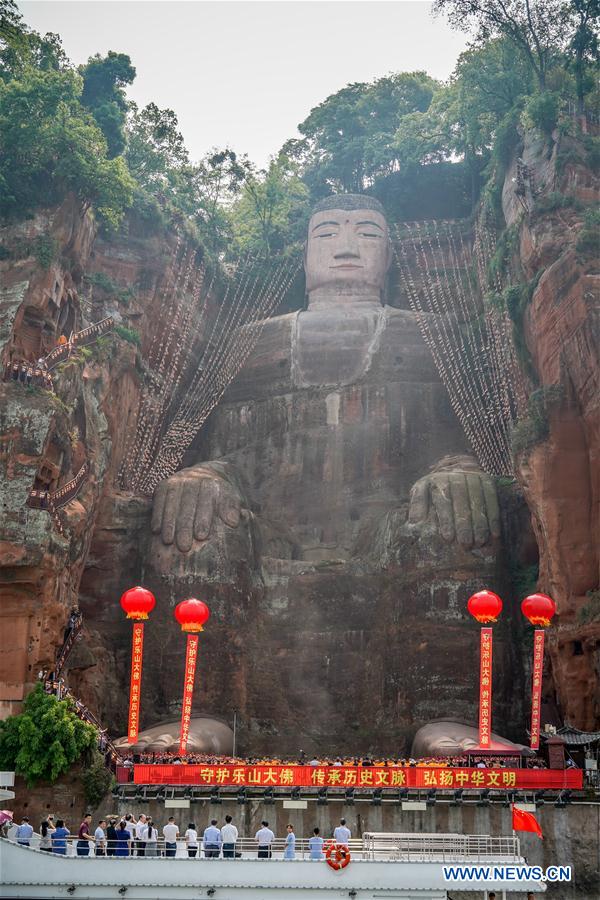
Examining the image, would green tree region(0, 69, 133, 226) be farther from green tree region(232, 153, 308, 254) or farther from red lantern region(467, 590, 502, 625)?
red lantern region(467, 590, 502, 625)

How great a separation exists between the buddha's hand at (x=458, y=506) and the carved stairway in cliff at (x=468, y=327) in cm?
272

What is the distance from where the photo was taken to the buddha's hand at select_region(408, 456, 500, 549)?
3042cm

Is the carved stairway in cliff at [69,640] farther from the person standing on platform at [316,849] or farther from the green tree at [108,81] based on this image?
the green tree at [108,81]

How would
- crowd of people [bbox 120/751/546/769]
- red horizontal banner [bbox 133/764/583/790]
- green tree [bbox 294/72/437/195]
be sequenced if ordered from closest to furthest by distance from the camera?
red horizontal banner [bbox 133/764/583/790] < crowd of people [bbox 120/751/546/769] < green tree [bbox 294/72/437/195]

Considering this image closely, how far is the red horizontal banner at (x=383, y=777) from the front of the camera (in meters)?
23.0

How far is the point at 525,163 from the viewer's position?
111 feet

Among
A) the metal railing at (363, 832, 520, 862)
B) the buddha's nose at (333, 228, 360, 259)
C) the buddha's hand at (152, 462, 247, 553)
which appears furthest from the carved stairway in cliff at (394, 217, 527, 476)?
the metal railing at (363, 832, 520, 862)

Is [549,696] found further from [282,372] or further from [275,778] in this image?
[282,372]

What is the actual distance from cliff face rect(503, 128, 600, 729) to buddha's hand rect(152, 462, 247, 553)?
775cm

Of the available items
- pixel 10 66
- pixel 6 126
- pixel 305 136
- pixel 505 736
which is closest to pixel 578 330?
pixel 505 736

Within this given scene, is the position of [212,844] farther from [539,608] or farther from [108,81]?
[108,81]

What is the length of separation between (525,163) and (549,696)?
14.4 meters

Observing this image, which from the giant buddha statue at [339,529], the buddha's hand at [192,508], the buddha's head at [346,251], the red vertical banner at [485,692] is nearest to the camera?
the red vertical banner at [485,692]

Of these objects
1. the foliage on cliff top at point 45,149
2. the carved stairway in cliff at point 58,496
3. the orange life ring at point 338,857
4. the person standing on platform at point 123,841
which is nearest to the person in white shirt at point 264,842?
the orange life ring at point 338,857
